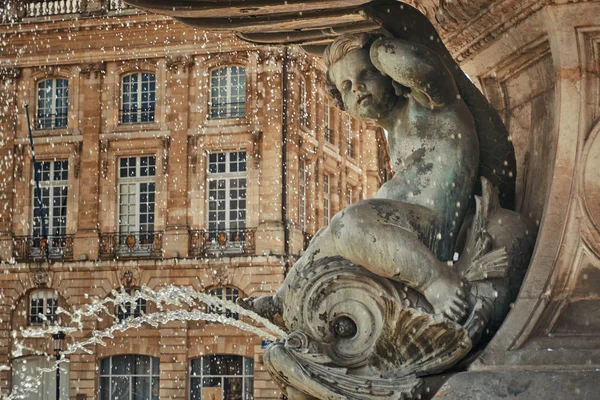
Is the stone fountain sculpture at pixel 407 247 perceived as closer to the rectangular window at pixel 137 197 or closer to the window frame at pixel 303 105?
the window frame at pixel 303 105

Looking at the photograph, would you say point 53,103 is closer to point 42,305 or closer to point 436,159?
point 42,305

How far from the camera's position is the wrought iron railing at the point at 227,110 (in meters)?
28.5

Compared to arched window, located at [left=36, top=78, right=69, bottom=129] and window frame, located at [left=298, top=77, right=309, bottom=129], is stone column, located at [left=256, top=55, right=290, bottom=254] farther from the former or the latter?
arched window, located at [left=36, top=78, right=69, bottom=129]

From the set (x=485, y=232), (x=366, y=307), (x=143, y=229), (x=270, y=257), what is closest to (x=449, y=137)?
(x=485, y=232)

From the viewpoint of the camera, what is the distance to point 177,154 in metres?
28.7

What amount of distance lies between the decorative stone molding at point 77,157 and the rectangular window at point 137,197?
1109mm

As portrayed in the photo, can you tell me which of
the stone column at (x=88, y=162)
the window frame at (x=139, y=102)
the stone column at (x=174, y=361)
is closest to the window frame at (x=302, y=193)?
the stone column at (x=174, y=361)

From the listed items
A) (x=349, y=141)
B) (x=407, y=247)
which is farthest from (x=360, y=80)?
(x=349, y=141)

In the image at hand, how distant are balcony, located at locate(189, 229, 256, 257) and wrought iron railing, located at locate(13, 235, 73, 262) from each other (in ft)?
11.1

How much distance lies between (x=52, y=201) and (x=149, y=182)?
108 inches

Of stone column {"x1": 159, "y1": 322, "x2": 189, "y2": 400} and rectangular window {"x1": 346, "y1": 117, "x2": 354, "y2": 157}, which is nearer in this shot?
stone column {"x1": 159, "y1": 322, "x2": 189, "y2": 400}

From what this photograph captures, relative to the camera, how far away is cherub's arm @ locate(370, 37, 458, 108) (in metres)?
2.97

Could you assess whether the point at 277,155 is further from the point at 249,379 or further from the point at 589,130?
the point at 589,130

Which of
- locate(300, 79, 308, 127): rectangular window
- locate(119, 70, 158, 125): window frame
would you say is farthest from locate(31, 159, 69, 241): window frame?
locate(300, 79, 308, 127): rectangular window
